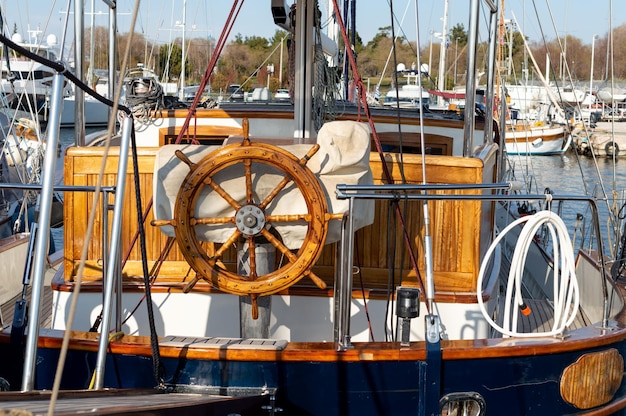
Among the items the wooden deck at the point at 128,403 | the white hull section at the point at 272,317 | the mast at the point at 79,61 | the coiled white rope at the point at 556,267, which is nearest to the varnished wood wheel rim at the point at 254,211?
the wooden deck at the point at 128,403

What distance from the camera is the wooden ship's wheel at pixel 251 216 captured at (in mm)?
4145

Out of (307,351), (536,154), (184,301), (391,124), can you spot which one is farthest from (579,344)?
(536,154)

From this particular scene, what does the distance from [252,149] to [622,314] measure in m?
2.35

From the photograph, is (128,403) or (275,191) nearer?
(128,403)

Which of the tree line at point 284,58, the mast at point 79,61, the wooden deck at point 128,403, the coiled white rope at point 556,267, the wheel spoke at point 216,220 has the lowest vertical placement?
the wooden deck at point 128,403

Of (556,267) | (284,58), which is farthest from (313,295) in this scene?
(284,58)

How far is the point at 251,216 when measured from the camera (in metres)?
4.18

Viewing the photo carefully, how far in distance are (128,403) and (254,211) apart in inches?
Answer: 53.6

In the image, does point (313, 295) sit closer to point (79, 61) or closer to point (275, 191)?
point (275, 191)

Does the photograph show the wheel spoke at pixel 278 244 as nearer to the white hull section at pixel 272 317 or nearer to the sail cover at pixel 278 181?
the sail cover at pixel 278 181

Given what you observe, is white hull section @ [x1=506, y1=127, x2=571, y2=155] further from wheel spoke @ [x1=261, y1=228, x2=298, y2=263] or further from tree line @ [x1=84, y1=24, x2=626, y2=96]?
wheel spoke @ [x1=261, y1=228, x2=298, y2=263]

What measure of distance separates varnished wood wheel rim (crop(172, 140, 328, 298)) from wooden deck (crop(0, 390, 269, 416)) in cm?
62

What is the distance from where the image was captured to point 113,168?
5.00m

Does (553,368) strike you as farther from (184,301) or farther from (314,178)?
(184,301)
